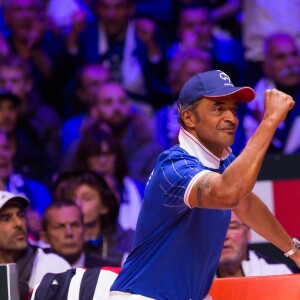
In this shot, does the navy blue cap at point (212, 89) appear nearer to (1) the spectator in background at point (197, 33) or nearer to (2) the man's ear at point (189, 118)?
(2) the man's ear at point (189, 118)

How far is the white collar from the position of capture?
2.97m

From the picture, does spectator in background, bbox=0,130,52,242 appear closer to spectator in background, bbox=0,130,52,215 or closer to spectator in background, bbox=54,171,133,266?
spectator in background, bbox=0,130,52,215

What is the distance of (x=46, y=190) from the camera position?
6.24 meters

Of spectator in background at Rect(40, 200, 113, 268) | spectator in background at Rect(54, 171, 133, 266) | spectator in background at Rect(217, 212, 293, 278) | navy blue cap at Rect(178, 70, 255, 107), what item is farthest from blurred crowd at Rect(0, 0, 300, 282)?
navy blue cap at Rect(178, 70, 255, 107)

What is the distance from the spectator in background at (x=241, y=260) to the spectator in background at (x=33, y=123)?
1899 millimetres

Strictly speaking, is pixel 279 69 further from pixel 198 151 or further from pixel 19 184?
pixel 198 151

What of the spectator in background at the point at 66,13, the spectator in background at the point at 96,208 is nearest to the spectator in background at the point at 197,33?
the spectator in background at the point at 66,13

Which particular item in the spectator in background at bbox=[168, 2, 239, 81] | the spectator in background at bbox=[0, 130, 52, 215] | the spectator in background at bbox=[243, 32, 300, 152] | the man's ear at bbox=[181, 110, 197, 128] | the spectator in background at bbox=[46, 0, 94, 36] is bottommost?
the spectator in background at bbox=[0, 130, 52, 215]

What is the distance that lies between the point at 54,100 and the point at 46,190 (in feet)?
3.00

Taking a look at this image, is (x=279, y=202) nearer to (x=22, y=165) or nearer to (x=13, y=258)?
(x=13, y=258)

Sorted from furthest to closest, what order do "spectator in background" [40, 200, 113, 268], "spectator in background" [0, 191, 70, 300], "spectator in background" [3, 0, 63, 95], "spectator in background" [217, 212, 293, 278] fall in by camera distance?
"spectator in background" [3, 0, 63, 95] → "spectator in background" [40, 200, 113, 268] → "spectator in background" [217, 212, 293, 278] → "spectator in background" [0, 191, 70, 300]

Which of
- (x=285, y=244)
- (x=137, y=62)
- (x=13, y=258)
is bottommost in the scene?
(x=13, y=258)

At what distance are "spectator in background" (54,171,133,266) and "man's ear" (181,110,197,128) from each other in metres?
2.79

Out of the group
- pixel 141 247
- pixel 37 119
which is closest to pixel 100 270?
pixel 141 247
